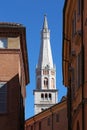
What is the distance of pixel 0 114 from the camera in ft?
116

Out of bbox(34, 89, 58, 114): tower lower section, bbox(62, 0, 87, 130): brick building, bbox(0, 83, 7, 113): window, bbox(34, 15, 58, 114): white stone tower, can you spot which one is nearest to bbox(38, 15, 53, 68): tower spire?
bbox(34, 15, 58, 114): white stone tower

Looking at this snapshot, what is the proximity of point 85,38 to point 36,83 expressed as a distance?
153514 mm

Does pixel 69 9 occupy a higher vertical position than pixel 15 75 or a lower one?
higher

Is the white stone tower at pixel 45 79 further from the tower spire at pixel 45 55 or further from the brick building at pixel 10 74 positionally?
the brick building at pixel 10 74

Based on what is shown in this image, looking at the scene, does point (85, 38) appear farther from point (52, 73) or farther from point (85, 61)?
point (52, 73)

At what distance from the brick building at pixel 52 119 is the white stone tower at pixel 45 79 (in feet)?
282

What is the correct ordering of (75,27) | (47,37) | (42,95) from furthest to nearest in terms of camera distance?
(47,37), (42,95), (75,27)

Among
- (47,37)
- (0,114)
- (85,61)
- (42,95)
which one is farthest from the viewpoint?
(47,37)

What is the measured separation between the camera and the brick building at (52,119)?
66.1 m

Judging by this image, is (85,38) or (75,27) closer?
(85,38)

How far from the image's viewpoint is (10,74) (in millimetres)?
36438

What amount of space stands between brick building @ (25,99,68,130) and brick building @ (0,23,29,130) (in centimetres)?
2795

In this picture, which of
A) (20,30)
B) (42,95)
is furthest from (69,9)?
(42,95)

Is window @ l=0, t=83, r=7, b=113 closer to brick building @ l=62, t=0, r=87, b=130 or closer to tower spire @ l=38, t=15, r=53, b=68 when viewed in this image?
brick building @ l=62, t=0, r=87, b=130
